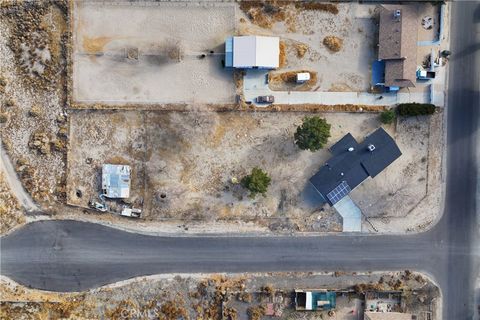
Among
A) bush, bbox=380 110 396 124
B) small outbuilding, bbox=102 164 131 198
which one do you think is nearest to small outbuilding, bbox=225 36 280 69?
bush, bbox=380 110 396 124

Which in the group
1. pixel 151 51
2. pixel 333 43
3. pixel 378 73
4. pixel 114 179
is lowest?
pixel 114 179

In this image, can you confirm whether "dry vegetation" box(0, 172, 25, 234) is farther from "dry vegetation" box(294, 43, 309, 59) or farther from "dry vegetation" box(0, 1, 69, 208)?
"dry vegetation" box(294, 43, 309, 59)

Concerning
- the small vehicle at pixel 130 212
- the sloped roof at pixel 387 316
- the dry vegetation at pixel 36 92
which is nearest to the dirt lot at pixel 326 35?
the dry vegetation at pixel 36 92

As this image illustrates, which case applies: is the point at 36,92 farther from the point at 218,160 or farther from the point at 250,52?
the point at 250,52

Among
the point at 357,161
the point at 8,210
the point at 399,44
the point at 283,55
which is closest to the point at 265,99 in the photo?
the point at 283,55

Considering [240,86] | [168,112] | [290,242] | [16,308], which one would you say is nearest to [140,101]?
[168,112]

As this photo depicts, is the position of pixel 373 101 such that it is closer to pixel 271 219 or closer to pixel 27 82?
pixel 271 219
